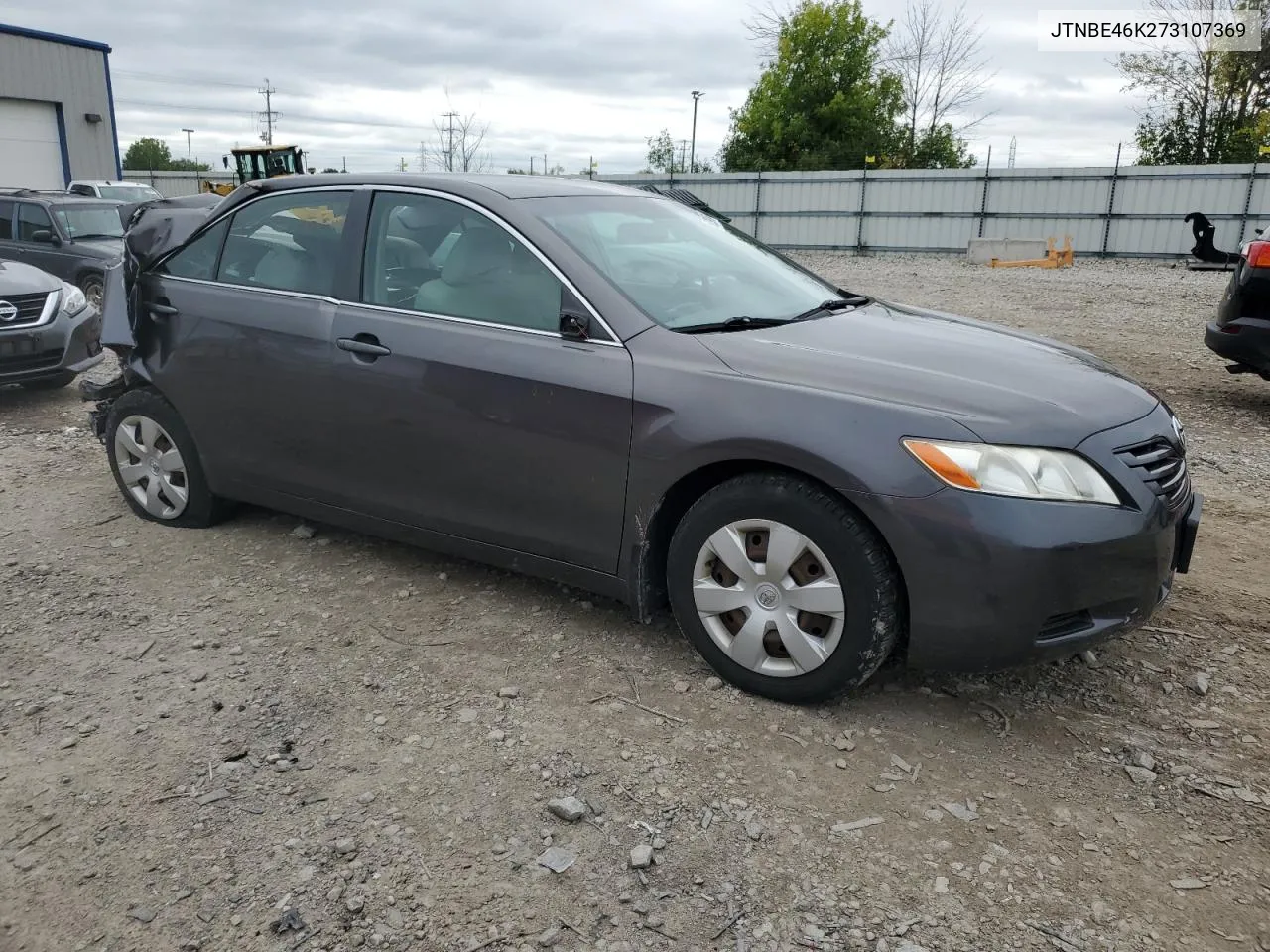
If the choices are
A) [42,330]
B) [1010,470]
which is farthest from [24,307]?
[1010,470]

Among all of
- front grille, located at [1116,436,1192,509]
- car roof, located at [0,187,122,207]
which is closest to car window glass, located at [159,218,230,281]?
front grille, located at [1116,436,1192,509]

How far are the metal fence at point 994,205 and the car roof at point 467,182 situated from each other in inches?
891

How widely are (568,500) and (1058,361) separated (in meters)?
1.72

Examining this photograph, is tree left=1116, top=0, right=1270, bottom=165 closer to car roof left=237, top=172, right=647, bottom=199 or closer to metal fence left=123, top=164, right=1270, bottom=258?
metal fence left=123, top=164, right=1270, bottom=258

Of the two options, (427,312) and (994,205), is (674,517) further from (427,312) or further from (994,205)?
(994,205)

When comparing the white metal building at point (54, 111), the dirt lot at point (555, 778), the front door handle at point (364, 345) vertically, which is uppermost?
the white metal building at point (54, 111)

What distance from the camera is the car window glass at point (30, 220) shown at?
12.7 m

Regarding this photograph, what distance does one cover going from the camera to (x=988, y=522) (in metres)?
2.68

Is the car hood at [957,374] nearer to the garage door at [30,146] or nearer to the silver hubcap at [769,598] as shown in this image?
the silver hubcap at [769,598]

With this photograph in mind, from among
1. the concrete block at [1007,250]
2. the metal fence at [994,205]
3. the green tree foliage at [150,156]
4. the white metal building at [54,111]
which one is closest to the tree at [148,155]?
the green tree foliage at [150,156]

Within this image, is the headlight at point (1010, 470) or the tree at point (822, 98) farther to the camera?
the tree at point (822, 98)

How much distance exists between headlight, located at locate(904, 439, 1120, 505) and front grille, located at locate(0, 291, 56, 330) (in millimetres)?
7138

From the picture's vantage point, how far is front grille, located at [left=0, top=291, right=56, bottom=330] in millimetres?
7301

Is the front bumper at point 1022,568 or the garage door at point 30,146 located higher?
the garage door at point 30,146
